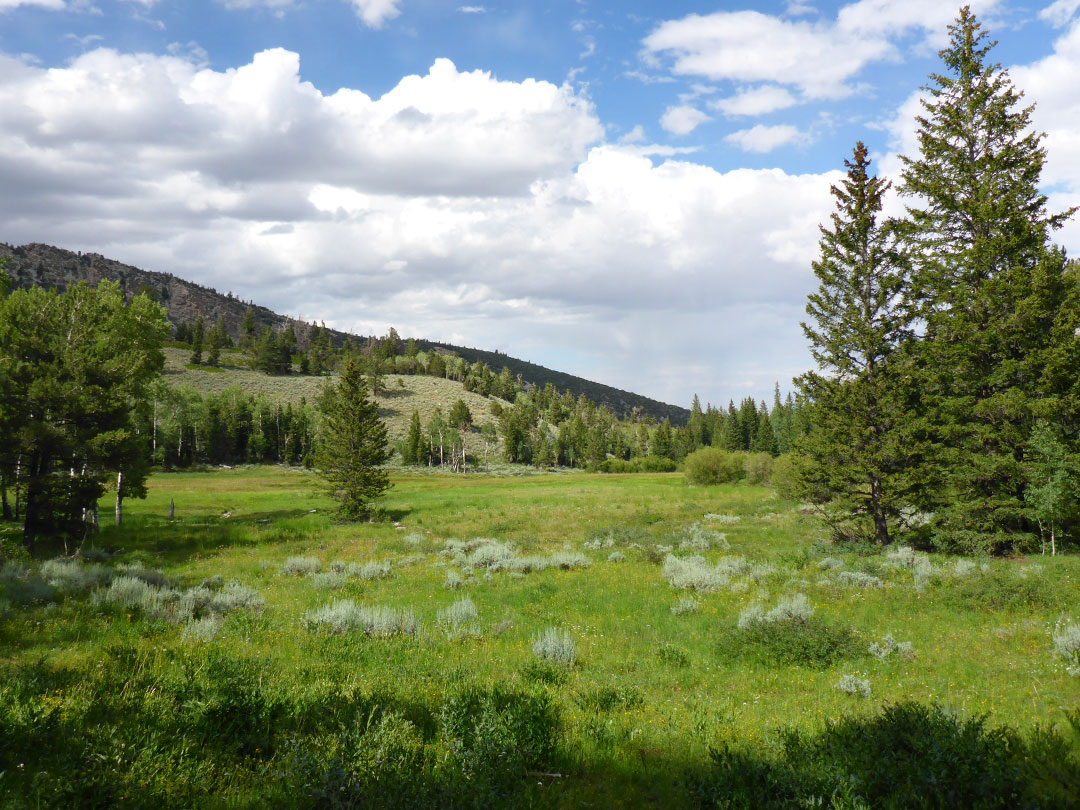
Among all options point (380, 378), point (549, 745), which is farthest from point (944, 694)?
point (380, 378)

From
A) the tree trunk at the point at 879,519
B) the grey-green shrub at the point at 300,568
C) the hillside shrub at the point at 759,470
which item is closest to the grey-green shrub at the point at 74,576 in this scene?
the grey-green shrub at the point at 300,568

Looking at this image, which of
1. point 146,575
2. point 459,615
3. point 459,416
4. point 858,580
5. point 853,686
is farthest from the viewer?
point 459,416

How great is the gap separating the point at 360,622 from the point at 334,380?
13920 centimetres

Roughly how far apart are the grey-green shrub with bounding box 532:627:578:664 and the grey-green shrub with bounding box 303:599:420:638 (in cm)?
283

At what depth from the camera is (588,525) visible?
32656mm

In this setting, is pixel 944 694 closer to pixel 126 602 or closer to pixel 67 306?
pixel 126 602

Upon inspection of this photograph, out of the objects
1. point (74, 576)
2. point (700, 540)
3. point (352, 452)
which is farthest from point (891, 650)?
point (352, 452)

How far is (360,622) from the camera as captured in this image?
11266 millimetres

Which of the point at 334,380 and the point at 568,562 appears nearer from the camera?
the point at 568,562

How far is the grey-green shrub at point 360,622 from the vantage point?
11.1 meters

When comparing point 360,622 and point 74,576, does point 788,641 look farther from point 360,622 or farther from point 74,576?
point 74,576

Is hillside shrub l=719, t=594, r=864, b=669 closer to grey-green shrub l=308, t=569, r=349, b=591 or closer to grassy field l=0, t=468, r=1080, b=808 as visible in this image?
grassy field l=0, t=468, r=1080, b=808

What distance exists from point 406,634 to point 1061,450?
20210 mm

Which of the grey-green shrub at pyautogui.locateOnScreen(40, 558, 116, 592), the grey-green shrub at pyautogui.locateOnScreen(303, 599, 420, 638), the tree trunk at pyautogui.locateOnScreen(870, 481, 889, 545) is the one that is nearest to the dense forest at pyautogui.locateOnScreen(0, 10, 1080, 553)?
the tree trunk at pyautogui.locateOnScreen(870, 481, 889, 545)
